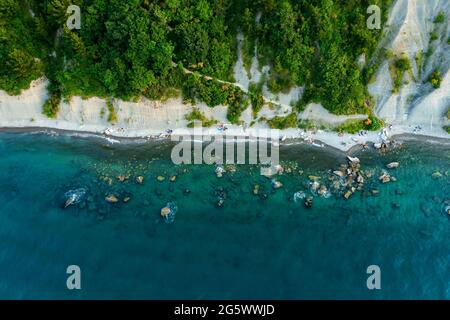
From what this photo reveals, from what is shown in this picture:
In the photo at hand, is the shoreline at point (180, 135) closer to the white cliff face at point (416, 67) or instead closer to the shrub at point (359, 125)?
the shrub at point (359, 125)

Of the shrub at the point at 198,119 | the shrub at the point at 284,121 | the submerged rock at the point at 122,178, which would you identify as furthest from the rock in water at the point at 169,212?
the shrub at the point at 284,121

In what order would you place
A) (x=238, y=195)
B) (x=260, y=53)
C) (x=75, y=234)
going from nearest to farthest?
(x=75, y=234), (x=238, y=195), (x=260, y=53)

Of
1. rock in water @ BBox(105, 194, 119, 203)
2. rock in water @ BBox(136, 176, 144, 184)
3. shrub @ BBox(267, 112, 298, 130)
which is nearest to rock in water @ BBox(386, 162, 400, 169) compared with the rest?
shrub @ BBox(267, 112, 298, 130)

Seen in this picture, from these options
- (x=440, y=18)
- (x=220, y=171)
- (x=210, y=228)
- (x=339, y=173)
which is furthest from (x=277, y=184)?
(x=440, y=18)

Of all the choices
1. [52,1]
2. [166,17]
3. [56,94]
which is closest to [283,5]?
[166,17]

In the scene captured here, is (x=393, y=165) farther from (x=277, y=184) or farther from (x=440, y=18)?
(x=440, y=18)

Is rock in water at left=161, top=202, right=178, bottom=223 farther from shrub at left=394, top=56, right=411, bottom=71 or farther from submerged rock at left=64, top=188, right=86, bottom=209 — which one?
shrub at left=394, top=56, right=411, bottom=71
